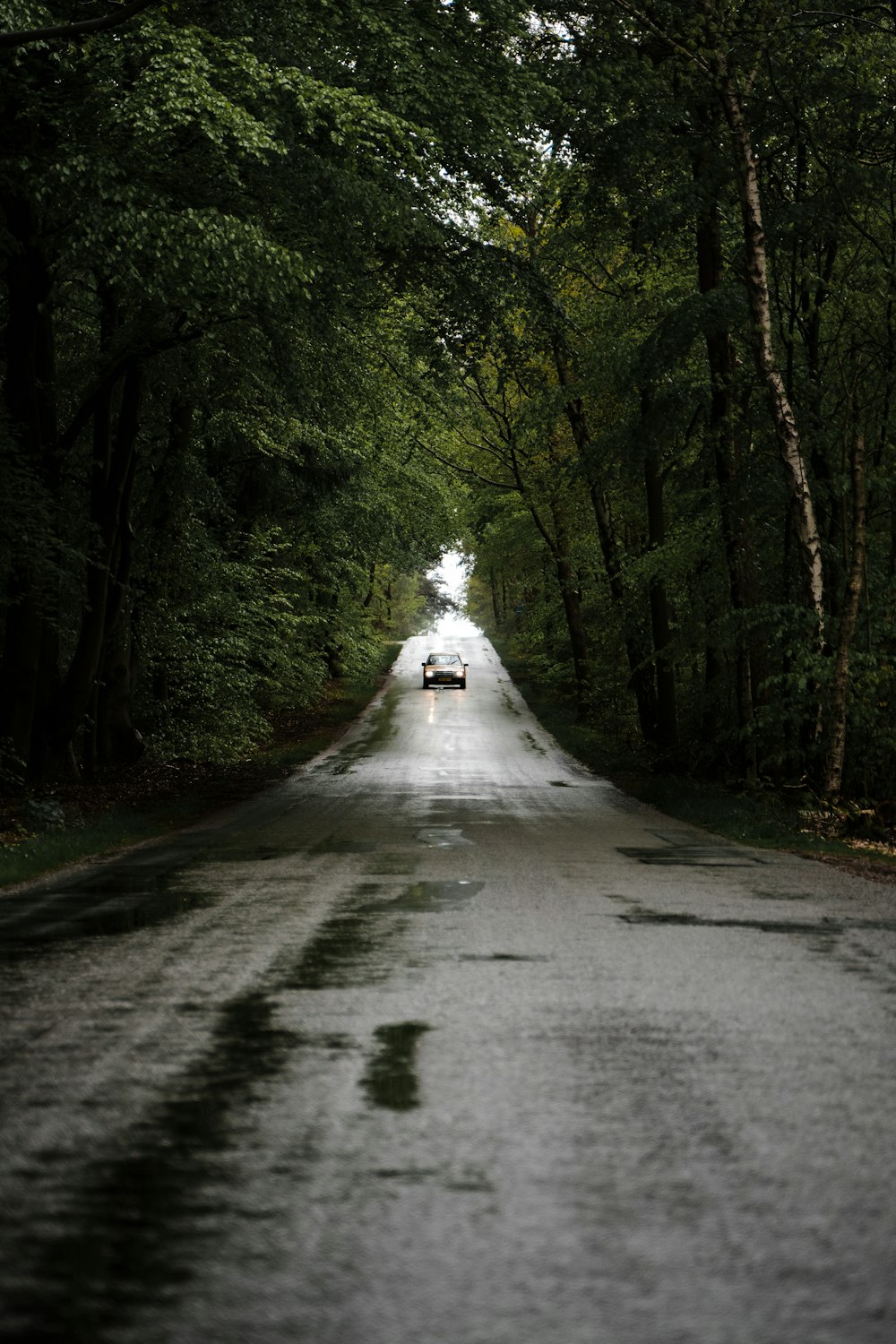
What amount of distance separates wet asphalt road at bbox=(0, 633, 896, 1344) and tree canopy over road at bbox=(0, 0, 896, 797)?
7.64m

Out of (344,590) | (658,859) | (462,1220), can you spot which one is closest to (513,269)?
(658,859)

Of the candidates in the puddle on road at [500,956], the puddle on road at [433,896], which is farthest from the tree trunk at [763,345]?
the puddle on road at [500,956]

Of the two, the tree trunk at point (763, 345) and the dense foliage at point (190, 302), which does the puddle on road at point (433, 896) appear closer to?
the dense foliage at point (190, 302)

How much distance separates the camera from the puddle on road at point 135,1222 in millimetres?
3066

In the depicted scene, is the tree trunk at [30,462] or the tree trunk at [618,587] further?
the tree trunk at [618,587]

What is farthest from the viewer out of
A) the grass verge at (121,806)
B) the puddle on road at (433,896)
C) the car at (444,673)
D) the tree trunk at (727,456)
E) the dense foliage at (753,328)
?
the car at (444,673)

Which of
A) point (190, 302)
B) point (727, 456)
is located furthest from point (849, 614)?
point (190, 302)

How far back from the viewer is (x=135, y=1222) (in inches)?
140

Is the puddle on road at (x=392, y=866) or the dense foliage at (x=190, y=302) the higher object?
the dense foliage at (x=190, y=302)

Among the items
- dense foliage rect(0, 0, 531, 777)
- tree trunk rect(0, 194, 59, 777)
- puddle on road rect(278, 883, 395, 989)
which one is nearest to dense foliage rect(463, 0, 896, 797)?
dense foliage rect(0, 0, 531, 777)

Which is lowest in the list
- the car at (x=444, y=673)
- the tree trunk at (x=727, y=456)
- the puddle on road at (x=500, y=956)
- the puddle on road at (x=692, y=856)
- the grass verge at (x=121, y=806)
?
the grass verge at (x=121, y=806)

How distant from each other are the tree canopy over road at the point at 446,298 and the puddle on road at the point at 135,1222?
9.51 m

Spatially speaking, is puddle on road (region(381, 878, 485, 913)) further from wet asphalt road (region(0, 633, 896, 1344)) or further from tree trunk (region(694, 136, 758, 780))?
tree trunk (region(694, 136, 758, 780))

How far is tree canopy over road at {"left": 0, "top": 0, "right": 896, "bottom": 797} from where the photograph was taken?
1351 cm
